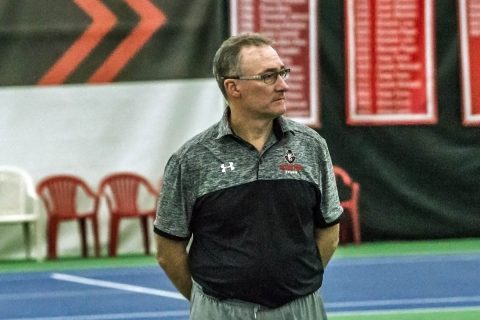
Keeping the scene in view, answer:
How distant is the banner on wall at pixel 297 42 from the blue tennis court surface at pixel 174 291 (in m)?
2.56

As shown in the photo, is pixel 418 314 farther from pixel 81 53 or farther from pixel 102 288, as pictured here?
pixel 81 53

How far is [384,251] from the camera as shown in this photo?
45.3 feet

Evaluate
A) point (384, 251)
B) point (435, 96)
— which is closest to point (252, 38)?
point (384, 251)

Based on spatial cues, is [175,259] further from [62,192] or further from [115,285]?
[62,192]

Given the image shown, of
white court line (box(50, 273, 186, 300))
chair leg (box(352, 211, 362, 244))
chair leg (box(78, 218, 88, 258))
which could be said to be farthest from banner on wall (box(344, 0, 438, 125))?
white court line (box(50, 273, 186, 300))

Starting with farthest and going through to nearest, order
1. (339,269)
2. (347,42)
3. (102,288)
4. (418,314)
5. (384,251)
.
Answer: (347,42)
(384,251)
(339,269)
(102,288)
(418,314)

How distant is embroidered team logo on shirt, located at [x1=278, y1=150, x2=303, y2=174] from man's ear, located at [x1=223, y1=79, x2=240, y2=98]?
1.03 feet

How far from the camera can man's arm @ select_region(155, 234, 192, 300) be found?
458cm

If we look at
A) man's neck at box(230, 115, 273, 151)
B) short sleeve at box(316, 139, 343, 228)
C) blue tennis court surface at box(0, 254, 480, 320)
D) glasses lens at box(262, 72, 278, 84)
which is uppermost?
glasses lens at box(262, 72, 278, 84)

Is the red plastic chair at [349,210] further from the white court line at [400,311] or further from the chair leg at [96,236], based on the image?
the white court line at [400,311]

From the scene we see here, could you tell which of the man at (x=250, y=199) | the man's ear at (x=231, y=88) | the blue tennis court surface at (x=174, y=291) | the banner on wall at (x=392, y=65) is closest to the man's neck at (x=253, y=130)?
the man at (x=250, y=199)

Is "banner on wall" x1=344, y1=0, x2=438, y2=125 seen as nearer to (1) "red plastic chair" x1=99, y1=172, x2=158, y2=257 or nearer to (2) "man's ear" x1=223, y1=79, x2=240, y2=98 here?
(1) "red plastic chair" x1=99, y1=172, x2=158, y2=257

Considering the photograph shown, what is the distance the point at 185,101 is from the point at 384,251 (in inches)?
123

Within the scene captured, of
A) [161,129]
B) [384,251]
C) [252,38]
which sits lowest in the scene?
[384,251]
